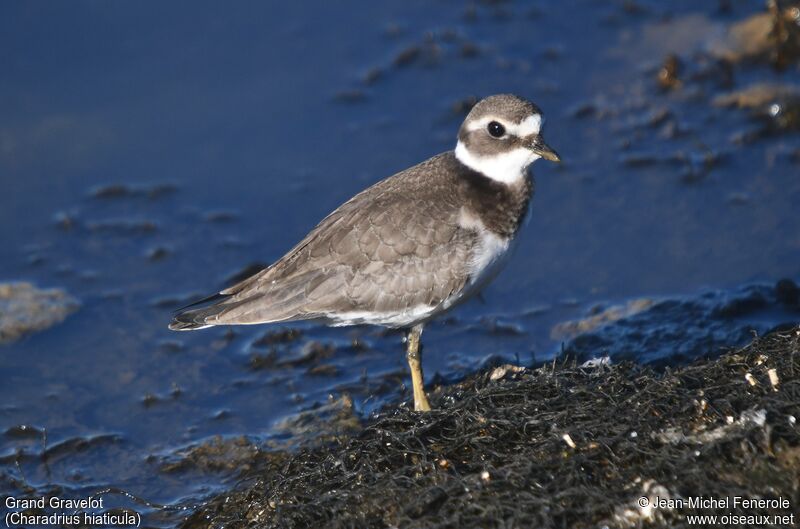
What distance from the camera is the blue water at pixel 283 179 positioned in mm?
7430

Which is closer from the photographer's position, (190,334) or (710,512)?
(710,512)

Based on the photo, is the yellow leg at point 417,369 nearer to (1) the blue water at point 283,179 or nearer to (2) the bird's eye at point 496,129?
(1) the blue water at point 283,179

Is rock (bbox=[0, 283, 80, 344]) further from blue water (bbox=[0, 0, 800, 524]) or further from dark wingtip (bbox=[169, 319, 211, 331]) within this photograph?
dark wingtip (bbox=[169, 319, 211, 331])

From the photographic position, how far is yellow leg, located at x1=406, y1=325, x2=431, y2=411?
21.2 feet

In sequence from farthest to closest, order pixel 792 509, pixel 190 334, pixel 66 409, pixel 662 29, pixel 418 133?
pixel 662 29
pixel 418 133
pixel 190 334
pixel 66 409
pixel 792 509

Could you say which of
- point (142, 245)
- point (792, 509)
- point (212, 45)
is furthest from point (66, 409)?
point (792, 509)

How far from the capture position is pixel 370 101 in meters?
9.67

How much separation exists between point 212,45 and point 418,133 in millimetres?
2343

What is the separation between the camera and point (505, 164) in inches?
251

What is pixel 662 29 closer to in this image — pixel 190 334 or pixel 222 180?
pixel 222 180

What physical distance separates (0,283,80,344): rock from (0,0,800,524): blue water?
0.10m

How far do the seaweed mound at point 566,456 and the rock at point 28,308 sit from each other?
8.58ft

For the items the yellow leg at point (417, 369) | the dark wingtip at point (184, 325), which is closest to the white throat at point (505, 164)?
the yellow leg at point (417, 369)

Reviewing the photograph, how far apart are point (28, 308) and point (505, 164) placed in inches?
159
